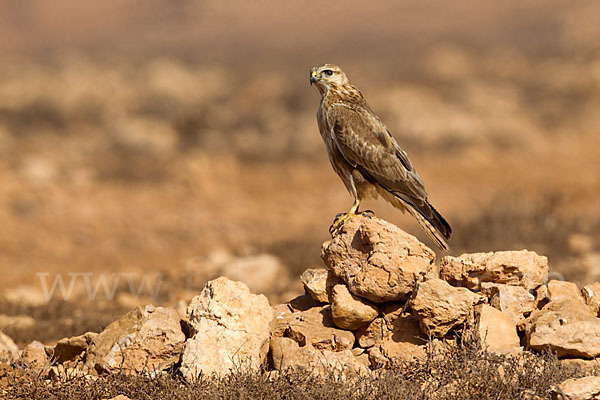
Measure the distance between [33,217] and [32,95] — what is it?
10.8 meters

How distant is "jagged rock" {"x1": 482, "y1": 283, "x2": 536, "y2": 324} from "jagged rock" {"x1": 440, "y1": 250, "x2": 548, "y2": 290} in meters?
0.11

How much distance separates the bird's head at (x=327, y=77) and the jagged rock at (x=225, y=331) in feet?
8.84

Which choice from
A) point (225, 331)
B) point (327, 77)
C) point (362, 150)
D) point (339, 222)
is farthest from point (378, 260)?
point (327, 77)

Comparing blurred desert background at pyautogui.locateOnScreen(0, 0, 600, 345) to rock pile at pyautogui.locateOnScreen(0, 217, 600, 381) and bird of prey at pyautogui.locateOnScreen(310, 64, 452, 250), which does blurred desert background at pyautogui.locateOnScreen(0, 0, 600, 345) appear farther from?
bird of prey at pyautogui.locateOnScreen(310, 64, 452, 250)

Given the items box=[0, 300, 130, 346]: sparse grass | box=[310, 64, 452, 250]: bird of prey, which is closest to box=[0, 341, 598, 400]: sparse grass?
box=[310, 64, 452, 250]: bird of prey

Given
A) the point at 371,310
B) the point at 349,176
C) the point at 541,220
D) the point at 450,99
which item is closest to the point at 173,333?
the point at 371,310

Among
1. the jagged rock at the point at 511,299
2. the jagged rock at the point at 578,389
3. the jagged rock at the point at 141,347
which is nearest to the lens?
the jagged rock at the point at 578,389

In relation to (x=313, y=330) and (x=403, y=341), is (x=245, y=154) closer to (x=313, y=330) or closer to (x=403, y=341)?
(x=313, y=330)

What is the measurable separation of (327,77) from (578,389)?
4.38 m

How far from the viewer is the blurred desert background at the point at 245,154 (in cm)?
1422

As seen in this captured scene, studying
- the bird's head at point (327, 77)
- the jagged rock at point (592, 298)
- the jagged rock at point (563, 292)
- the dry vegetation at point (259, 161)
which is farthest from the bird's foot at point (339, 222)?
the jagged rock at point (592, 298)

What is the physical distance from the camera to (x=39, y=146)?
24375 millimetres

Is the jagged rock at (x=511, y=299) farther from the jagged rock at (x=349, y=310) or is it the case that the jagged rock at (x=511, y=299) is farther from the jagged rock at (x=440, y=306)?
the jagged rock at (x=349, y=310)

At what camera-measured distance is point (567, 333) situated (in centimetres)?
573
